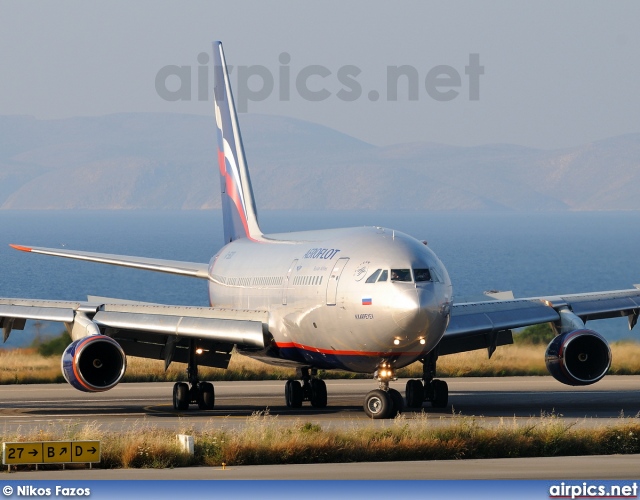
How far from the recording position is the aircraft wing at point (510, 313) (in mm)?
34688

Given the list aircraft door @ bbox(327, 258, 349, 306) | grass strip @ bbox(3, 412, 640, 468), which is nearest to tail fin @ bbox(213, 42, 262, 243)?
aircraft door @ bbox(327, 258, 349, 306)

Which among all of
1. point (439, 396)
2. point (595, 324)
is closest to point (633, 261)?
point (595, 324)

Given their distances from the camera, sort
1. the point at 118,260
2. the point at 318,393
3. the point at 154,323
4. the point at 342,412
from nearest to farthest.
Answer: the point at 154,323
the point at 342,412
the point at 318,393
the point at 118,260

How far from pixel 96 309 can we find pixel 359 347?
7.59 metres

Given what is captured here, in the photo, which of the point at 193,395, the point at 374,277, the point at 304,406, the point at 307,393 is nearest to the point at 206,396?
the point at 193,395

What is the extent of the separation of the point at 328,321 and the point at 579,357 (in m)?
6.96

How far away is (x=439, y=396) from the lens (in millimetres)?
35875

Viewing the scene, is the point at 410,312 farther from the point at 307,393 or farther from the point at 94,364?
the point at 94,364

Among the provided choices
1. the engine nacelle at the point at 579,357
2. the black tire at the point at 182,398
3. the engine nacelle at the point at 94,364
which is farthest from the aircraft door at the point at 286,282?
the engine nacelle at the point at 579,357

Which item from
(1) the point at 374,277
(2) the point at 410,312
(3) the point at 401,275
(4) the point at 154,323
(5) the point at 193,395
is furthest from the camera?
(5) the point at 193,395

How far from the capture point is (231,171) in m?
46.3

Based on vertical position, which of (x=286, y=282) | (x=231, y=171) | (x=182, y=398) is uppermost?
(x=231, y=171)

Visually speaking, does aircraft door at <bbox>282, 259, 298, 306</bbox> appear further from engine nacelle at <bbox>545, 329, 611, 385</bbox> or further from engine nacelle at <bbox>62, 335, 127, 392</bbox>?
engine nacelle at <bbox>545, 329, 611, 385</bbox>

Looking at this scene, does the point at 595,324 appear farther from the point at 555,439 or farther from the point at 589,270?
the point at 555,439
